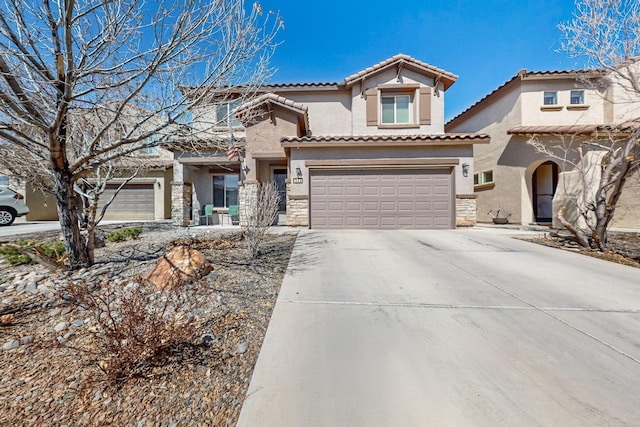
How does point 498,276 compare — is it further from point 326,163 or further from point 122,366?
point 326,163

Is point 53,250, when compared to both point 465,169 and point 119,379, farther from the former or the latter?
point 465,169

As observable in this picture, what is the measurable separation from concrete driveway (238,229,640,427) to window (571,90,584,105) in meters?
11.1

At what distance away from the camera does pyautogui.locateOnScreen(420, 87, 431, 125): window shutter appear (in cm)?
1163

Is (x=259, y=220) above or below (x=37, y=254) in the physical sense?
above

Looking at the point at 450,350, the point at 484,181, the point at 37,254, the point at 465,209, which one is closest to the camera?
the point at 450,350

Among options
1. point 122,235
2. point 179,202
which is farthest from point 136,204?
point 122,235

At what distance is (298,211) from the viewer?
32.2 ft

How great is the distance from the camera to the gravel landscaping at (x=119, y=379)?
5.69ft

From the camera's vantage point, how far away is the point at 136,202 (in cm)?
1452

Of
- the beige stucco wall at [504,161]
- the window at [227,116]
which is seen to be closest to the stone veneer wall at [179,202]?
the window at [227,116]

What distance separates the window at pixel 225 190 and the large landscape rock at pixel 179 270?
28.3 ft

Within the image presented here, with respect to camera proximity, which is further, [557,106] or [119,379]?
[557,106]

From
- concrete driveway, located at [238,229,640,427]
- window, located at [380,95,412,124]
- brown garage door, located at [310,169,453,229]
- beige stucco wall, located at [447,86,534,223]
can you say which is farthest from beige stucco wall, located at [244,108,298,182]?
beige stucco wall, located at [447,86,534,223]

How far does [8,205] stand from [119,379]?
613 inches
